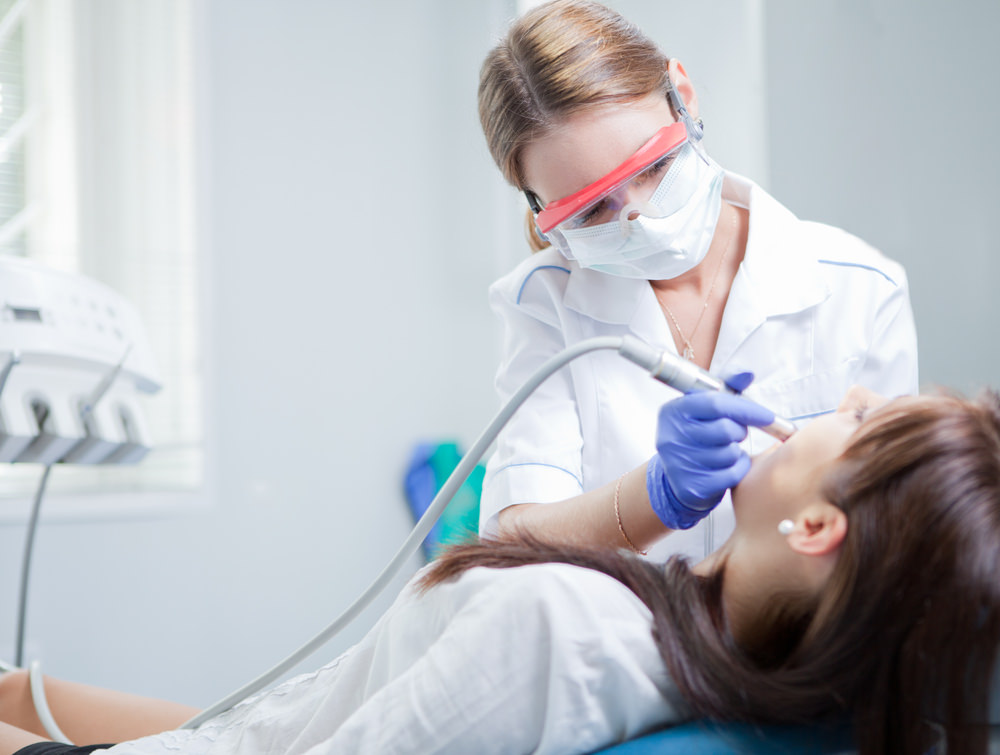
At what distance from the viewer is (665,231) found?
47.1 inches

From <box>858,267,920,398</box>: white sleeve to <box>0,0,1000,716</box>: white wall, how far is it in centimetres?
51

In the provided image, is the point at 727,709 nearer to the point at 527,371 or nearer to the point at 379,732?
the point at 379,732

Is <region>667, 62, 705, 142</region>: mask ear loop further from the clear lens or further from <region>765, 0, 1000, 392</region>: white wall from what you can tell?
<region>765, 0, 1000, 392</region>: white wall

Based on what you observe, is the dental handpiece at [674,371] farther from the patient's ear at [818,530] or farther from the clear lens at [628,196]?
the clear lens at [628,196]

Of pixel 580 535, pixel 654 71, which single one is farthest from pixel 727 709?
pixel 654 71

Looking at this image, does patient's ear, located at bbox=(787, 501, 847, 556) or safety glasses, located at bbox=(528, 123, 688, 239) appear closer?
patient's ear, located at bbox=(787, 501, 847, 556)

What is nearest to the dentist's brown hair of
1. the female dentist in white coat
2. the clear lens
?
the female dentist in white coat

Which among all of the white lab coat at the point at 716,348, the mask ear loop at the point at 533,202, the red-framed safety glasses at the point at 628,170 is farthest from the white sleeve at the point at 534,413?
the red-framed safety glasses at the point at 628,170

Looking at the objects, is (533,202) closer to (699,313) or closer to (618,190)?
(618,190)

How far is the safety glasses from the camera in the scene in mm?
1140

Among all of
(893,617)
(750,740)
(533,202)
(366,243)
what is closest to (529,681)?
(750,740)

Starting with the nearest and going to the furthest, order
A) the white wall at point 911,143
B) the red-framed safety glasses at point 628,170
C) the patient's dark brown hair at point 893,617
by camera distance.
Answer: the patient's dark brown hair at point 893,617 → the red-framed safety glasses at point 628,170 → the white wall at point 911,143

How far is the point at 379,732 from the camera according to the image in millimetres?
774

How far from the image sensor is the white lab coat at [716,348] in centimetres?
126
